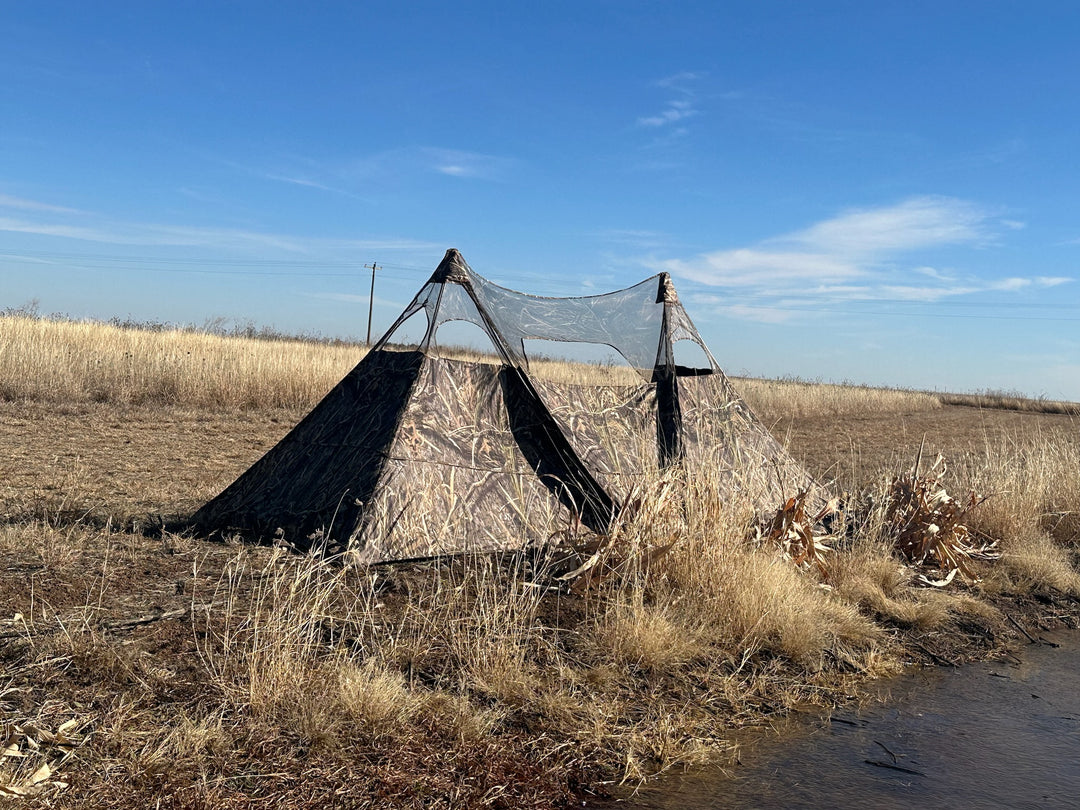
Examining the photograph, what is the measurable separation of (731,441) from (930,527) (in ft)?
5.44

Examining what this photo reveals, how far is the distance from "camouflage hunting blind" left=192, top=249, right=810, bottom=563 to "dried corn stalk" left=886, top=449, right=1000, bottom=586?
0.89m

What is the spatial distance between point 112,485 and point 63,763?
5458 mm

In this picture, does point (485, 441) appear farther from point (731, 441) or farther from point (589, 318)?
point (731, 441)

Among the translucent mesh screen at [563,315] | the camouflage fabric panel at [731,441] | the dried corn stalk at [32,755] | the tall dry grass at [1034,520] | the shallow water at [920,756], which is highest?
the translucent mesh screen at [563,315]

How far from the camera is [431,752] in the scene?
3.44m

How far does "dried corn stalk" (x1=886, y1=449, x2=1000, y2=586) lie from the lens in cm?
695

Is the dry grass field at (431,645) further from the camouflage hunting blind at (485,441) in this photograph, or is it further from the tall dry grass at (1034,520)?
the camouflage hunting blind at (485,441)

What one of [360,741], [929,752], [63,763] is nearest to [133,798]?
[63,763]

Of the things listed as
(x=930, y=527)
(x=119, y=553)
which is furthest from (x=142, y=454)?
(x=930, y=527)

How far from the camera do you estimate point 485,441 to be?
607cm

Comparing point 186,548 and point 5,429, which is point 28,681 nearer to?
point 186,548

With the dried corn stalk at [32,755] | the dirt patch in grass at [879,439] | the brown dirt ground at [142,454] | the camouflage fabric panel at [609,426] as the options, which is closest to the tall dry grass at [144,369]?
the brown dirt ground at [142,454]

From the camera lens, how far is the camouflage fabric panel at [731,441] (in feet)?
22.6

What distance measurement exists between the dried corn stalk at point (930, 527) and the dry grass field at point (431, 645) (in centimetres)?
12
